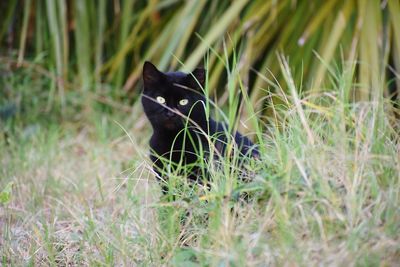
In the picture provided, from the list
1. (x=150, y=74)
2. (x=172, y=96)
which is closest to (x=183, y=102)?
(x=172, y=96)

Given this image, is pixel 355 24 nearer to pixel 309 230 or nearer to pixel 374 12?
pixel 374 12

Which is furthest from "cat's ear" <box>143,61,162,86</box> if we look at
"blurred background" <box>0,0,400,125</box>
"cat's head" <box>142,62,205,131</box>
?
"blurred background" <box>0,0,400,125</box>

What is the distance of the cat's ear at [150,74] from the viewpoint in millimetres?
2061

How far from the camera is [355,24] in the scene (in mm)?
2871

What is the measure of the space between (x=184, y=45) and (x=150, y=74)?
3.21 ft

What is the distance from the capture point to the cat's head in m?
2.05

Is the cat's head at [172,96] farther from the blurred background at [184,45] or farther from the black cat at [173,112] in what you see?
the blurred background at [184,45]

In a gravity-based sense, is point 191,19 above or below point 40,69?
above

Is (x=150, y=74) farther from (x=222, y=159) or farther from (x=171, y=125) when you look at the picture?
(x=222, y=159)

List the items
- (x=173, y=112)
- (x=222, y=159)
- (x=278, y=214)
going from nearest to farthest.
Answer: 1. (x=278, y=214)
2. (x=222, y=159)
3. (x=173, y=112)

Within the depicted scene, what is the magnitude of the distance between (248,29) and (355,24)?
51cm

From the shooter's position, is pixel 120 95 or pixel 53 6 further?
pixel 120 95

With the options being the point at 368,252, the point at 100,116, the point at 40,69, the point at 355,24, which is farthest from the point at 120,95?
the point at 368,252

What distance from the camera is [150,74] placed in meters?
2.09
